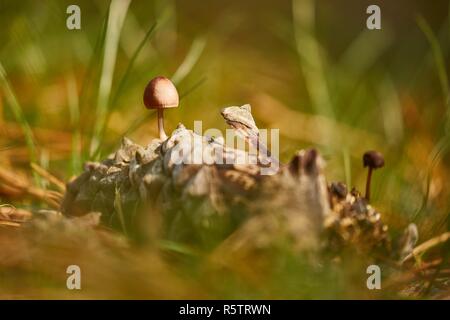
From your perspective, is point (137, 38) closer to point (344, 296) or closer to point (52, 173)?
point (52, 173)

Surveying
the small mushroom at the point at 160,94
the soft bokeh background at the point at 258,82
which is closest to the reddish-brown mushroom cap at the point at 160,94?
the small mushroom at the point at 160,94

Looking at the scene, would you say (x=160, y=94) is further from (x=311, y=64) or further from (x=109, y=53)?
(x=311, y=64)

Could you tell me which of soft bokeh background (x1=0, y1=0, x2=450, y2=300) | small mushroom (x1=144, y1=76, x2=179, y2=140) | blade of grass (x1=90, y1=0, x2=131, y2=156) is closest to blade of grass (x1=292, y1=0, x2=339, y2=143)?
soft bokeh background (x1=0, y1=0, x2=450, y2=300)

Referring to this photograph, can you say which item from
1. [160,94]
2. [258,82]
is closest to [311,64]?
[258,82]

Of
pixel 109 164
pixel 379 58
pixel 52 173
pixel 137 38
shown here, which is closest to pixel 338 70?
pixel 379 58

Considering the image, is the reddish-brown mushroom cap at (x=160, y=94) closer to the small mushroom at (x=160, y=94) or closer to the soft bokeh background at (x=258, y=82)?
the small mushroom at (x=160, y=94)

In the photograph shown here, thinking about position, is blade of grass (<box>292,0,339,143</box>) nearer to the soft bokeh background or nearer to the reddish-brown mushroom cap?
the soft bokeh background
